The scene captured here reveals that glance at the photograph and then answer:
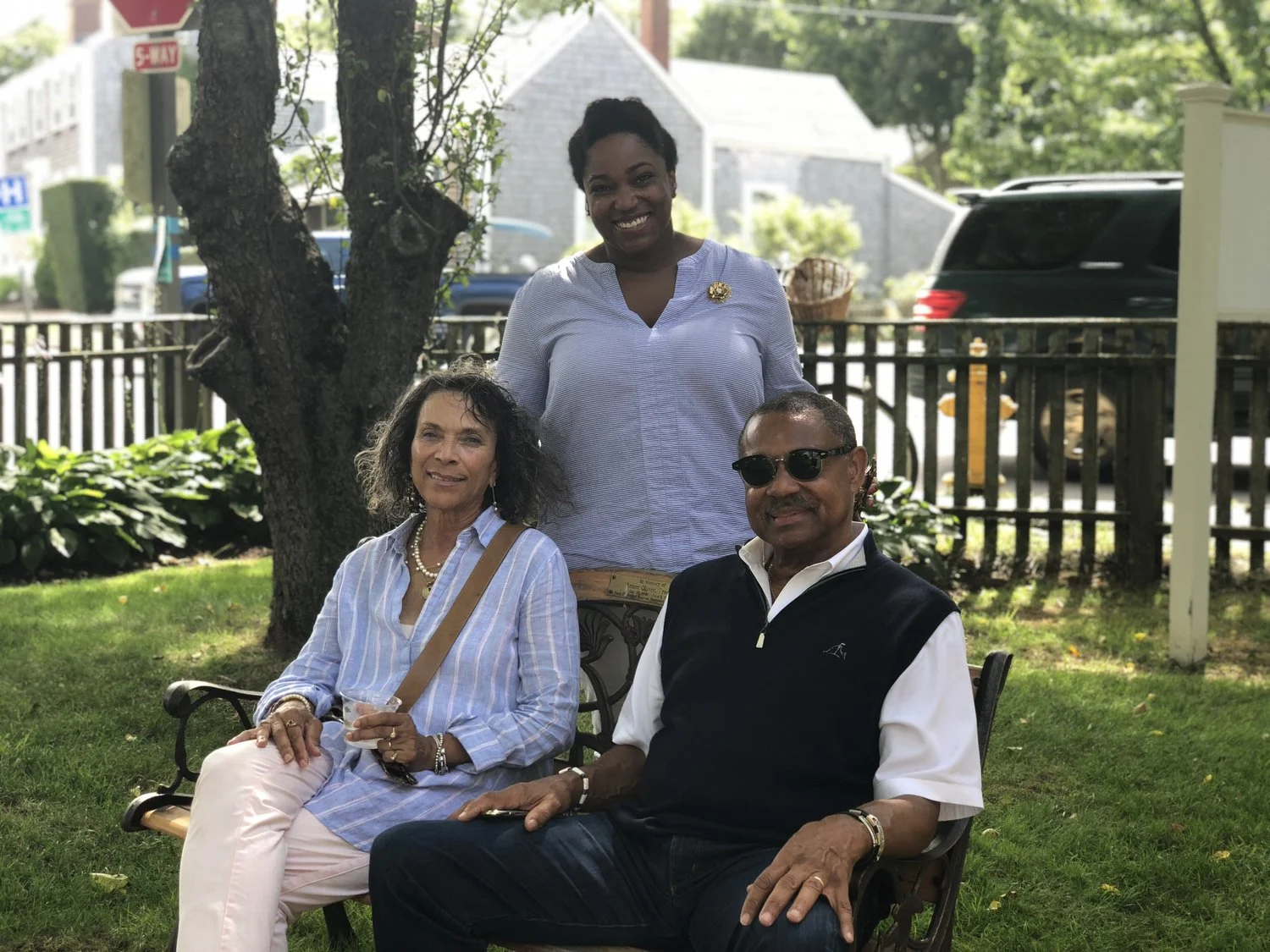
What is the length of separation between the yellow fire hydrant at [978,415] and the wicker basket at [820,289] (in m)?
0.72

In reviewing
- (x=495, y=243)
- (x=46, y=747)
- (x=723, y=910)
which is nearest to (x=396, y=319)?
(x=46, y=747)

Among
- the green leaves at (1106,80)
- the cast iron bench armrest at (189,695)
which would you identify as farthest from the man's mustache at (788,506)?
the green leaves at (1106,80)

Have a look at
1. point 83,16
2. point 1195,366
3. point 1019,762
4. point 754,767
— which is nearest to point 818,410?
point 754,767

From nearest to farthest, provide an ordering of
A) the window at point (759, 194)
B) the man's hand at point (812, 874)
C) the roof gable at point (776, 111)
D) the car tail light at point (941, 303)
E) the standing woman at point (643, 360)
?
the man's hand at point (812, 874) → the standing woman at point (643, 360) → the car tail light at point (941, 303) → the window at point (759, 194) → the roof gable at point (776, 111)

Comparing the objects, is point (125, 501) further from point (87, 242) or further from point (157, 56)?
point (87, 242)

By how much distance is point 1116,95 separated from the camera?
2617 cm

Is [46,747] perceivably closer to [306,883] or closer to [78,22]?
[306,883]

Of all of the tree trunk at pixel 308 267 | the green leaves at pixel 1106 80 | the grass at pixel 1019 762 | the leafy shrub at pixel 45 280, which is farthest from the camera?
the leafy shrub at pixel 45 280

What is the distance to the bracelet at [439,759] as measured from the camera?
129 inches

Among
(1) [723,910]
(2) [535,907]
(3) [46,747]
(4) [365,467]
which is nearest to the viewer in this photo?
(1) [723,910]

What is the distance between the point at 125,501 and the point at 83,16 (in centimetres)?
5341

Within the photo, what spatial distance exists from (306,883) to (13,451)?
620 cm

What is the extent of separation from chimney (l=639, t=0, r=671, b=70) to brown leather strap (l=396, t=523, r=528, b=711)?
1271 inches

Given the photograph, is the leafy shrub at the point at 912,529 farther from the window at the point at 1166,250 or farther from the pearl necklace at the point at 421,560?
the pearl necklace at the point at 421,560
